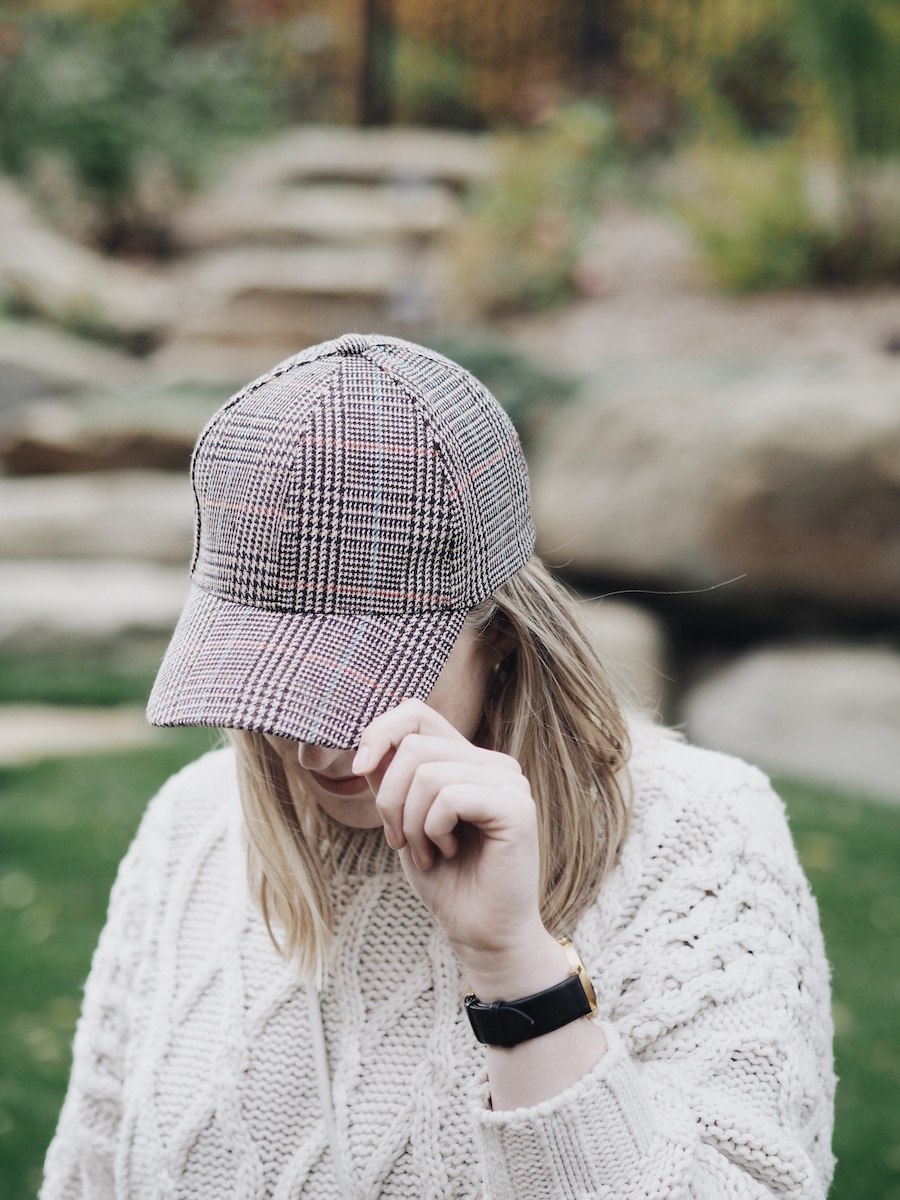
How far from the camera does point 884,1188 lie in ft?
9.77

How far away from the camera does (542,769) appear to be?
157cm

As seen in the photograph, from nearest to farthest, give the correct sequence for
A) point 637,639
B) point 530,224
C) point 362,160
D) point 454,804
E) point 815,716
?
point 454,804, point 815,716, point 637,639, point 530,224, point 362,160

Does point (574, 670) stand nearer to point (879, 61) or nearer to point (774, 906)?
point (774, 906)

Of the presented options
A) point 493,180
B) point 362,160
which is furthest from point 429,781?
point 362,160

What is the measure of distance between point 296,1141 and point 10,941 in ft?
8.98

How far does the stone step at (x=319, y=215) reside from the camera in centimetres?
1027

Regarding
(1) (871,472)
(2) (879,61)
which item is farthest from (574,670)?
(2) (879,61)

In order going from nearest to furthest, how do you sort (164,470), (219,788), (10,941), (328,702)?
1. (328,702)
2. (219,788)
3. (10,941)
4. (164,470)

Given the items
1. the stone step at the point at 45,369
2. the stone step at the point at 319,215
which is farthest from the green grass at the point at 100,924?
the stone step at the point at 319,215

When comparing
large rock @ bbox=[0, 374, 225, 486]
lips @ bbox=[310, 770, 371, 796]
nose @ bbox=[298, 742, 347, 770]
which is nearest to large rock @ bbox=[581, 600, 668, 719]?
large rock @ bbox=[0, 374, 225, 486]

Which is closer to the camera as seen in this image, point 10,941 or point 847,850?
point 10,941

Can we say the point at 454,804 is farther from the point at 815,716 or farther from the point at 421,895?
the point at 815,716

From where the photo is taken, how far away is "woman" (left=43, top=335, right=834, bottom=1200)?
1261 millimetres

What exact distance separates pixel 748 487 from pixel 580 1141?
471 centimetres
